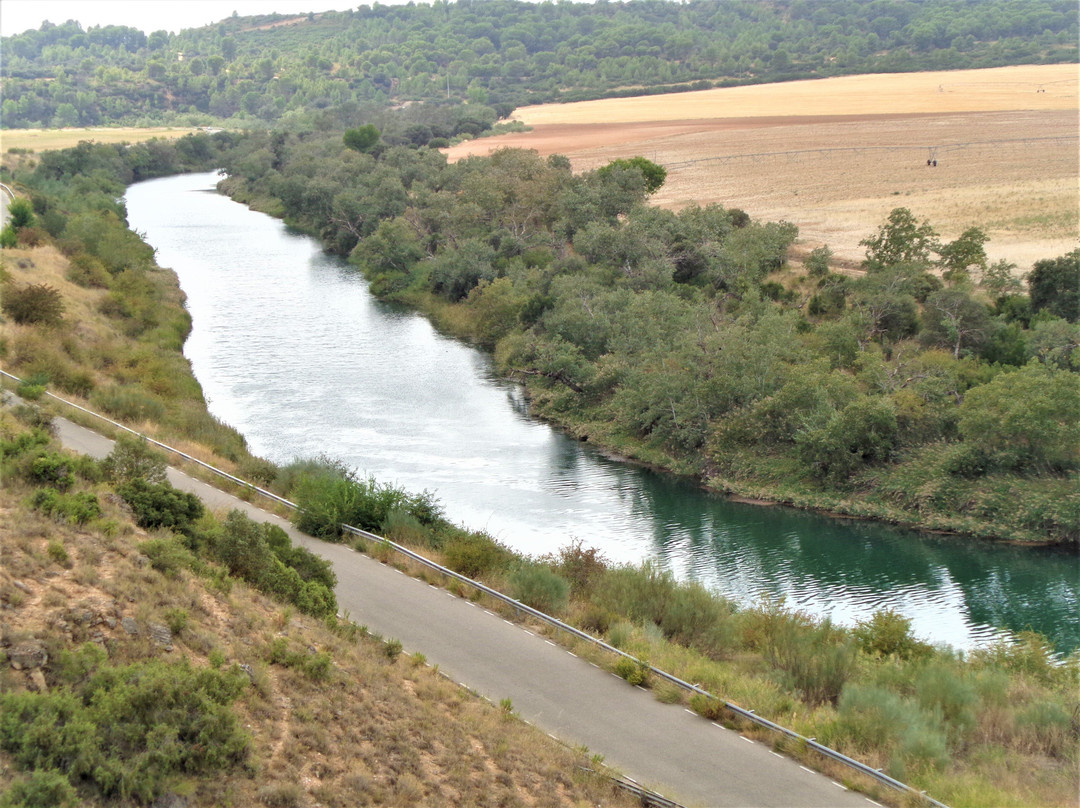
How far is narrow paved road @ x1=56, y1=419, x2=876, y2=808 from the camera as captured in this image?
12492 mm

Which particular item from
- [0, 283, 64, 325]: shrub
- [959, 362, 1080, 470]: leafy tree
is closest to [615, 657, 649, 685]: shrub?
[959, 362, 1080, 470]: leafy tree

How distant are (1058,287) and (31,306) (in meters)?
38.5

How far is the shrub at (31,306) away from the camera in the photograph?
116 ft

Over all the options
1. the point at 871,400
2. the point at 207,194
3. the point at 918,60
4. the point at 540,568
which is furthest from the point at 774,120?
the point at 540,568

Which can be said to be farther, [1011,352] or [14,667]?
[1011,352]

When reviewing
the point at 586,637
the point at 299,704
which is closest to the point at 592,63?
the point at 586,637

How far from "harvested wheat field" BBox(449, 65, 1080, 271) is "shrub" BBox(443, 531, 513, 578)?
117 ft

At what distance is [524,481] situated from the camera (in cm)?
3475

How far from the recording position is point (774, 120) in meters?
104

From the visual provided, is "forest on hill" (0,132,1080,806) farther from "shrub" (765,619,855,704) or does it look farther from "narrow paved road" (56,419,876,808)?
"narrow paved road" (56,419,876,808)

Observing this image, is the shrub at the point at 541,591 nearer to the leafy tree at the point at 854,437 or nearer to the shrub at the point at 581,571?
the shrub at the point at 581,571

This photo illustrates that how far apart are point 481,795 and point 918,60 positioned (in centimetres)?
14175

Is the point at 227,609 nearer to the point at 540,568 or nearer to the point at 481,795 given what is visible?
the point at 481,795

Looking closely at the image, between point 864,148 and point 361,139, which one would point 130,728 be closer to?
point 864,148
